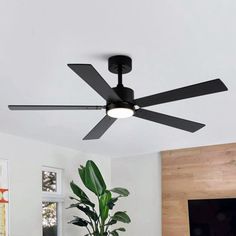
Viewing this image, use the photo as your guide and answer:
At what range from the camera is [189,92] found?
241cm

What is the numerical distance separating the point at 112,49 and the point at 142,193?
360cm

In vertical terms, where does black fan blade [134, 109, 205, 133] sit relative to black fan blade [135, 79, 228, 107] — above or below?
below

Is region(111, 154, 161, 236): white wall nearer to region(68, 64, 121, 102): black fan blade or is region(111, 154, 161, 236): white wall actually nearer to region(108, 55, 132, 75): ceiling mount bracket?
region(108, 55, 132, 75): ceiling mount bracket

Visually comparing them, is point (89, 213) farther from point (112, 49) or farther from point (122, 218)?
point (112, 49)

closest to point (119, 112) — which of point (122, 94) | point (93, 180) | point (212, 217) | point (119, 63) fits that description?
point (122, 94)

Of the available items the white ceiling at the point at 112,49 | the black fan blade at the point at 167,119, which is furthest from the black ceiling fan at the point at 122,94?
the white ceiling at the point at 112,49

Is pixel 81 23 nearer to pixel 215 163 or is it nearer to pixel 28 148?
pixel 28 148

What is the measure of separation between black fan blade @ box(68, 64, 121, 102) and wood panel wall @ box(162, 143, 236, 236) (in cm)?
304

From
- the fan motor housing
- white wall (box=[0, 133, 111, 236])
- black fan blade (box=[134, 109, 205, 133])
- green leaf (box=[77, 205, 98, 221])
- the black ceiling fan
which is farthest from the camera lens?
green leaf (box=[77, 205, 98, 221])

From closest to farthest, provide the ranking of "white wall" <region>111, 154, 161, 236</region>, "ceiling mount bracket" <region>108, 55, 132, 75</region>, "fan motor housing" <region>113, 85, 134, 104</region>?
"fan motor housing" <region>113, 85, 134, 104</region> → "ceiling mount bracket" <region>108, 55, 132, 75</region> → "white wall" <region>111, 154, 161, 236</region>

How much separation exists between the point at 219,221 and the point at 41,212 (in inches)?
84.9

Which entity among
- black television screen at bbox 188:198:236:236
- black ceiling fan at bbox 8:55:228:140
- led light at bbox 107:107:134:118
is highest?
black ceiling fan at bbox 8:55:228:140

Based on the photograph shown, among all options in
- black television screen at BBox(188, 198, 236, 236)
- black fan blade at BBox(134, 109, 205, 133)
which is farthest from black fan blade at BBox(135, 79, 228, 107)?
black television screen at BBox(188, 198, 236, 236)

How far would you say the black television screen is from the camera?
4863mm
